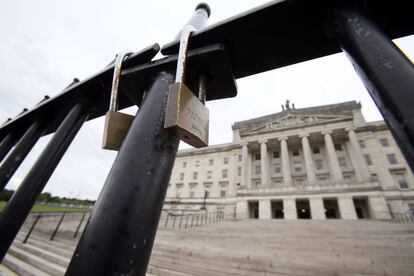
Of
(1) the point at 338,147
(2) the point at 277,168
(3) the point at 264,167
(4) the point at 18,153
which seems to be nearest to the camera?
(4) the point at 18,153

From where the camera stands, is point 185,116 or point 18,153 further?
point 18,153

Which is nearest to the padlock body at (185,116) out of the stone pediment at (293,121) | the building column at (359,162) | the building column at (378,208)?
the building column at (378,208)

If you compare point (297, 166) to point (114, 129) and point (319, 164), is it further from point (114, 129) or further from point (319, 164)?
point (114, 129)

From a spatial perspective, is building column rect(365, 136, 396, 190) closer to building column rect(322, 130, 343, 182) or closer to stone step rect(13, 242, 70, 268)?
building column rect(322, 130, 343, 182)

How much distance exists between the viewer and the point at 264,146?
100 ft

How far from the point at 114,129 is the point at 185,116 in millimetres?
577

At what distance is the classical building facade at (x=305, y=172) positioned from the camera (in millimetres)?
22078

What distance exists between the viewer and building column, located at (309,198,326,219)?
70.7 ft

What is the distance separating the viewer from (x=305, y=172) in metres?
29.0

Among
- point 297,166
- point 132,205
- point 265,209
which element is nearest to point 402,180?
point 297,166

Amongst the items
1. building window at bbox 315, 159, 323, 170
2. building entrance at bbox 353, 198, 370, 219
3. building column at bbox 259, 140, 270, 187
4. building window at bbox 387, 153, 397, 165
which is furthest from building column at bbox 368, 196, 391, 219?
building column at bbox 259, 140, 270, 187

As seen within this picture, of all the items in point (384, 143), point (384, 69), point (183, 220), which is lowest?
point (384, 69)

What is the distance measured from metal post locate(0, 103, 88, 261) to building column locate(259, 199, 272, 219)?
86.3ft

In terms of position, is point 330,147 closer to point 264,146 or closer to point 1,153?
point 264,146
